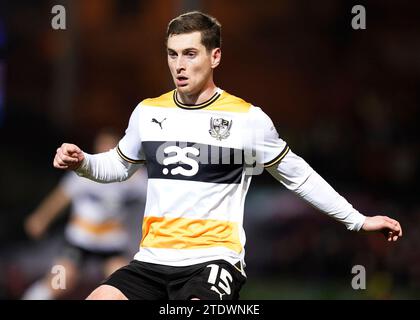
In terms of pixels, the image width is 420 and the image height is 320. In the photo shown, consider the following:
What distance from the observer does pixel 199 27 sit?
5.67 m

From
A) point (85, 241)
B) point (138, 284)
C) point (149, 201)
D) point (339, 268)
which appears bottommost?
point (339, 268)

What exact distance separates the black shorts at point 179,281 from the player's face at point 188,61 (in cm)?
103

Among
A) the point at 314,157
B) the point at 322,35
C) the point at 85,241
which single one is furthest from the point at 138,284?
the point at 322,35

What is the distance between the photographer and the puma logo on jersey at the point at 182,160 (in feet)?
18.2

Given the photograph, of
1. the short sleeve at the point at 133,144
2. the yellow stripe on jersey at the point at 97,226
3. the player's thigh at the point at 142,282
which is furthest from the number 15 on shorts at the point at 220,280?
the yellow stripe on jersey at the point at 97,226

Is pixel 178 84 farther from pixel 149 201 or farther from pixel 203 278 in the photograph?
pixel 203 278

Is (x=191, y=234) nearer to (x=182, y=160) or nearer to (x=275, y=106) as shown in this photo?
(x=182, y=160)

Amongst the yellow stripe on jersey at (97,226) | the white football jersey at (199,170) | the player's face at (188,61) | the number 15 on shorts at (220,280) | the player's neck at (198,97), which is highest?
the player's face at (188,61)

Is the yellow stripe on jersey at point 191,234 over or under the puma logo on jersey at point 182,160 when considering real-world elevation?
under

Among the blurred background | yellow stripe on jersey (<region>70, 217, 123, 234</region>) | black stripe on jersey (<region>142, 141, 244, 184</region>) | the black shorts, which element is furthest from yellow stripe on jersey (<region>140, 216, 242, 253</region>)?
the blurred background

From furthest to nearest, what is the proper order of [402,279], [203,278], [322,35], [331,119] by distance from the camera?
[322,35] < [331,119] < [402,279] < [203,278]

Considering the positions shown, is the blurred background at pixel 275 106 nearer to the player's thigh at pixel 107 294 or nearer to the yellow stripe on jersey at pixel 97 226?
the yellow stripe on jersey at pixel 97 226

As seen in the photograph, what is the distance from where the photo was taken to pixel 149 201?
564cm

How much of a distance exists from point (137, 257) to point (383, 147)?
370 inches
